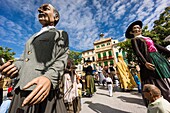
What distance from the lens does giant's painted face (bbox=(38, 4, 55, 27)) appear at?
51.0 inches

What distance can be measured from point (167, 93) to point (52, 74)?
2010 millimetres

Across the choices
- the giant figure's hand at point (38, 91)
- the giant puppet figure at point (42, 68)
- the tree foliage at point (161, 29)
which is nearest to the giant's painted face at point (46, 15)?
the giant puppet figure at point (42, 68)

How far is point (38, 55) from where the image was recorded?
42.7 inches

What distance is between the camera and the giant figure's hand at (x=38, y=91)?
671 mm

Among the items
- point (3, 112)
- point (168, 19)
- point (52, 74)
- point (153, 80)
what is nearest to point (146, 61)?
point (153, 80)

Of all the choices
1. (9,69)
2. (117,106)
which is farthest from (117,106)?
(9,69)

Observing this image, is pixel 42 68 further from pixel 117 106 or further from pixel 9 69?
pixel 117 106

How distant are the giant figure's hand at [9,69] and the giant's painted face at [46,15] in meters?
0.60

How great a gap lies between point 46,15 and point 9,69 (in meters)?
0.73

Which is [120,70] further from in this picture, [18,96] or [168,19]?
[168,19]

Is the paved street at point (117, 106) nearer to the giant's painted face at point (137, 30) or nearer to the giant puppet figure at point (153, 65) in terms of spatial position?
the giant puppet figure at point (153, 65)

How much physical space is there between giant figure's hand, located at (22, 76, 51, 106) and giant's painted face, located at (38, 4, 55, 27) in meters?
0.80

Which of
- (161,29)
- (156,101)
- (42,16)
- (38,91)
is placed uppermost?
(161,29)

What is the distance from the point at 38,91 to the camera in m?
0.72
